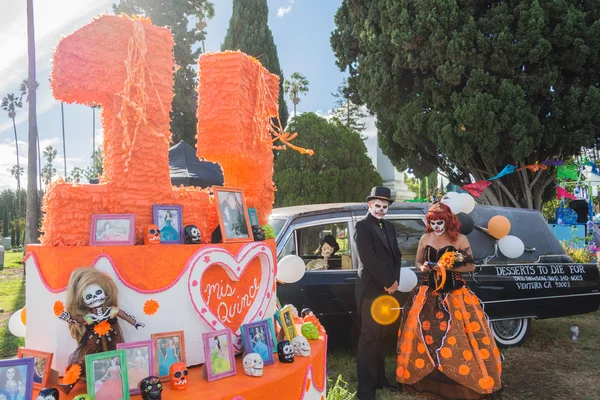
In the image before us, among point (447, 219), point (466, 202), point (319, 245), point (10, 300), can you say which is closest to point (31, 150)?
point (10, 300)

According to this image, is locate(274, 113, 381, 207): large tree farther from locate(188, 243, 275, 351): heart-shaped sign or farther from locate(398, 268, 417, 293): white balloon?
locate(188, 243, 275, 351): heart-shaped sign

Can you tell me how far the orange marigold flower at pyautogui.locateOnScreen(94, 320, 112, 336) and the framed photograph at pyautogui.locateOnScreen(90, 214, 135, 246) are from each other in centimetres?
34

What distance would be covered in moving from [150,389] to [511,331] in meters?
4.90

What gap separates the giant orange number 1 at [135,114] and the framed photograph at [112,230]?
0.17 feet

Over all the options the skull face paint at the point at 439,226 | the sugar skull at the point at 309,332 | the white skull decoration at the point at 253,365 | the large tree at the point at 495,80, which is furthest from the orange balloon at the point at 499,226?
the large tree at the point at 495,80

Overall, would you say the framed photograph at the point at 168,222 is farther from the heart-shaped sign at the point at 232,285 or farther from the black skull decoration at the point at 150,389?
the black skull decoration at the point at 150,389

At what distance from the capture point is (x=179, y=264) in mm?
2039

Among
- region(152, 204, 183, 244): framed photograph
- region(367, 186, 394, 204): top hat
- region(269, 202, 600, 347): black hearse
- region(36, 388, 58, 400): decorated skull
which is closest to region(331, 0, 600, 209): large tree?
region(269, 202, 600, 347): black hearse

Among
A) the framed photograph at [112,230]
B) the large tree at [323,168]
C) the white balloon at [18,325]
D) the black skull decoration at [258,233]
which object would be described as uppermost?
the large tree at [323,168]

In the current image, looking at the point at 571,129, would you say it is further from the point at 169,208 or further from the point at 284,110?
the point at 169,208

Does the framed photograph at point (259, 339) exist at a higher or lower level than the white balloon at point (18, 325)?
lower

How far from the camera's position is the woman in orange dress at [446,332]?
3738mm

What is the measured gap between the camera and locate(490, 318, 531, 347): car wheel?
531 centimetres

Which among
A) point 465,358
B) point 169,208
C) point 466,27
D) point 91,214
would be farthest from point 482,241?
point 466,27
